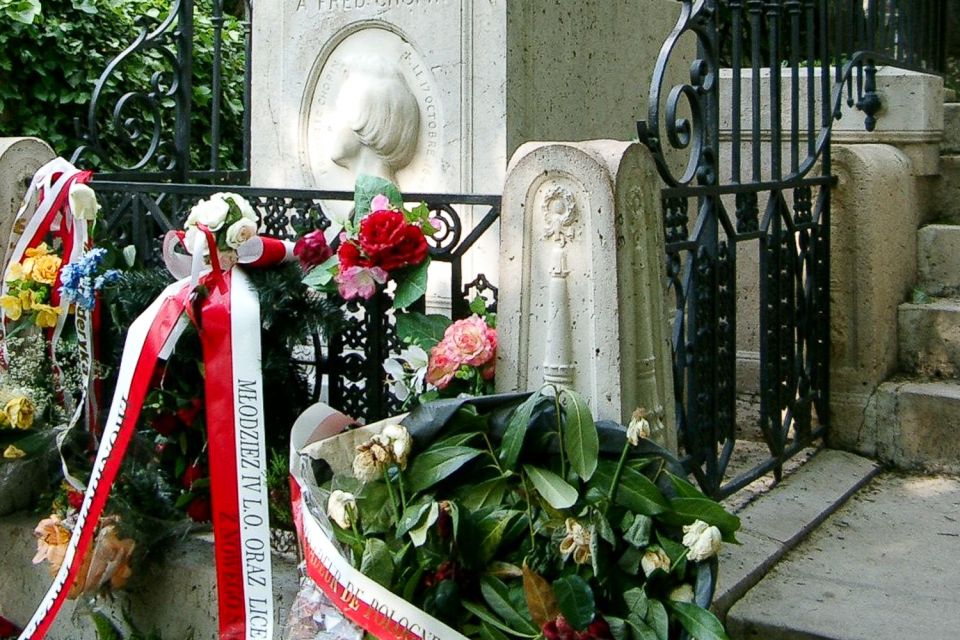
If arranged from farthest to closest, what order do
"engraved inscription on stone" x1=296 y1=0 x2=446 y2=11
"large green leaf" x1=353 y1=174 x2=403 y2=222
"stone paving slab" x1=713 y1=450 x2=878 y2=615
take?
1. "engraved inscription on stone" x1=296 y1=0 x2=446 y2=11
2. "stone paving slab" x1=713 y1=450 x2=878 y2=615
3. "large green leaf" x1=353 y1=174 x2=403 y2=222

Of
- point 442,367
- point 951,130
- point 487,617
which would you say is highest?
point 951,130

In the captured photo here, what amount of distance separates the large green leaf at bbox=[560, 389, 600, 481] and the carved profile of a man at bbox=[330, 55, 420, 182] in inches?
57.3

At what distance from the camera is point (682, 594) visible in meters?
2.40

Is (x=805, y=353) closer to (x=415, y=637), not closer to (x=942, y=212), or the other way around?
(x=942, y=212)

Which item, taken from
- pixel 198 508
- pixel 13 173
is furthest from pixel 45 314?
pixel 198 508

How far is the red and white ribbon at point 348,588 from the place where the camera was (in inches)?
93.6

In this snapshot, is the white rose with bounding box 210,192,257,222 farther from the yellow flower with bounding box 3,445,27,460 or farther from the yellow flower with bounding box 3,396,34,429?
the yellow flower with bounding box 3,445,27,460

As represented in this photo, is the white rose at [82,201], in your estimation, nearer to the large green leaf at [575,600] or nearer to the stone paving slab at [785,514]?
the large green leaf at [575,600]

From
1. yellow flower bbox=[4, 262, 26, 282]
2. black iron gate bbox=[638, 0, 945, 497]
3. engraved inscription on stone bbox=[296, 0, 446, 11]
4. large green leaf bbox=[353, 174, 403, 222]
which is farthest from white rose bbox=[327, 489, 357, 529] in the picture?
engraved inscription on stone bbox=[296, 0, 446, 11]

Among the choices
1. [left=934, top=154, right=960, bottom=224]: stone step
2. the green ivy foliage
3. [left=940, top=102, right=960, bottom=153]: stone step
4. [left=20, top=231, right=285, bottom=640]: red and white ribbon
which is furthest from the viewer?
the green ivy foliage

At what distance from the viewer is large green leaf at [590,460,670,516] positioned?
8.04ft

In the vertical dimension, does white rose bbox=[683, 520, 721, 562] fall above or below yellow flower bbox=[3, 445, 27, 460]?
below

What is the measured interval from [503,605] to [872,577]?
4.33ft

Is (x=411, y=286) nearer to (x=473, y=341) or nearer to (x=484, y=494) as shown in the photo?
(x=473, y=341)
